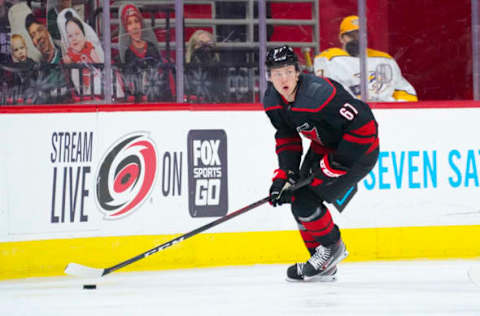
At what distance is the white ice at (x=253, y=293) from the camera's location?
3049 millimetres

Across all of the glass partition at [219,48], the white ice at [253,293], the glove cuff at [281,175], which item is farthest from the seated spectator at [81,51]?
the glove cuff at [281,175]

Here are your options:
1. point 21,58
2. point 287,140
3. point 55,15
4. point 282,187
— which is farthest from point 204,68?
point 282,187

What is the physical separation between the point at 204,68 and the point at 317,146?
1.25 metres

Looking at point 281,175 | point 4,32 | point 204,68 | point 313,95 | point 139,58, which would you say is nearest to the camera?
point 313,95

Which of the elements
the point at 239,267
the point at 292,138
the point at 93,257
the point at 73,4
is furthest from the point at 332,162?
the point at 73,4

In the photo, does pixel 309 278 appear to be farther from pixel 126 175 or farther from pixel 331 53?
pixel 331 53

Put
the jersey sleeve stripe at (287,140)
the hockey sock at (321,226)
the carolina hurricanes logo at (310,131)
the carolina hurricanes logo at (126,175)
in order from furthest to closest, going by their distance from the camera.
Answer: the carolina hurricanes logo at (126,175) → the jersey sleeve stripe at (287,140) → the hockey sock at (321,226) → the carolina hurricanes logo at (310,131)

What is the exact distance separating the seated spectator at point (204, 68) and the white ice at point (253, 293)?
1.04 meters

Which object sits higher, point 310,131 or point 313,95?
point 313,95

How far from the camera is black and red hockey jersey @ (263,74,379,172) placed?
3.41 m

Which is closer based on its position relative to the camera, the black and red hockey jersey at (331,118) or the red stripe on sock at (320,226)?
the black and red hockey jersey at (331,118)

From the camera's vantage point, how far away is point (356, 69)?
498 centimetres

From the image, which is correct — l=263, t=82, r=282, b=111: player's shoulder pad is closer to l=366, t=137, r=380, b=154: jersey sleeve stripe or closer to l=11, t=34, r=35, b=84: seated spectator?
l=366, t=137, r=380, b=154: jersey sleeve stripe

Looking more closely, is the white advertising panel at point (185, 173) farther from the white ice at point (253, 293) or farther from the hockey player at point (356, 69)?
the white ice at point (253, 293)
